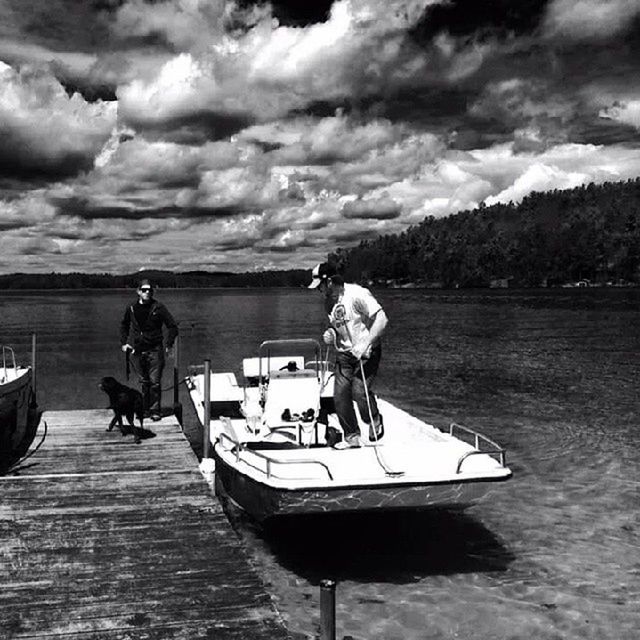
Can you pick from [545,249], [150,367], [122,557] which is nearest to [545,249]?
[545,249]

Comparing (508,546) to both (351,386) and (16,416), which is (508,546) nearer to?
(351,386)

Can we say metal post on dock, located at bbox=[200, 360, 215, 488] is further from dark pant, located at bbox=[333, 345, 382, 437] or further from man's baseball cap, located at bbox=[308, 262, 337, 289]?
man's baseball cap, located at bbox=[308, 262, 337, 289]

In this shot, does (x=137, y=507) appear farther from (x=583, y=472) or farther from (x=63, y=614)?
(x=583, y=472)

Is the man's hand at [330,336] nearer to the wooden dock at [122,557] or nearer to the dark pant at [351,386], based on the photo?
the dark pant at [351,386]

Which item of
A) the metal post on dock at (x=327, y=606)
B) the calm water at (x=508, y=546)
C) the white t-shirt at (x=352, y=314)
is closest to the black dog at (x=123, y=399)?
the calm water at (x=508, y=546)

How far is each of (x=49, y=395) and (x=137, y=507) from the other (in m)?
17.9

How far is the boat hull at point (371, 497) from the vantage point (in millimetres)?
6406

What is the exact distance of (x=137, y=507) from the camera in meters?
7.41

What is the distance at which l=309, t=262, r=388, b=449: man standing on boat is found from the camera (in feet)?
24.7

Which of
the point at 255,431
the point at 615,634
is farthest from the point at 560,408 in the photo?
the point at 615,634

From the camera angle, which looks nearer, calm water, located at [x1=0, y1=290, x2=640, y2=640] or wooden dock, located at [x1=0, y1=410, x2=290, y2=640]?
wooden dock, located at [x1=0, y1=410, x2=290, y2=640]

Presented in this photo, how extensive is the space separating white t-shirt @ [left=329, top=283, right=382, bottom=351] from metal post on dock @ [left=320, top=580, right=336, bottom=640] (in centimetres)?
364

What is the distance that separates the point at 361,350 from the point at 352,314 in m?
0.40

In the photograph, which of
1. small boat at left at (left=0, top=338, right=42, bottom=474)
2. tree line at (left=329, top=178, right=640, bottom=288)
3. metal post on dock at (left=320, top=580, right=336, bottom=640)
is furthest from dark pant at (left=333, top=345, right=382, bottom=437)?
tree line at (left=329, top=178, right=640, bottom=288)
